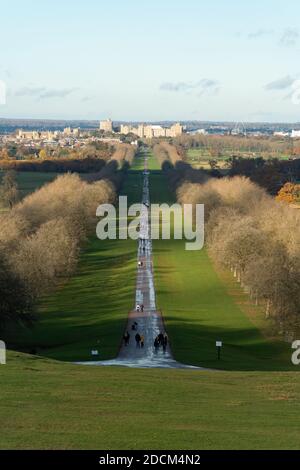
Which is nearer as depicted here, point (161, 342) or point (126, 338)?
point (161, 342)

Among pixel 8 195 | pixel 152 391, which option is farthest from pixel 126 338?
pixel 8 195

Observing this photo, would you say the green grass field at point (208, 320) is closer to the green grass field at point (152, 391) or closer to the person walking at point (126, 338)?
the green grass field at point (152, 391)

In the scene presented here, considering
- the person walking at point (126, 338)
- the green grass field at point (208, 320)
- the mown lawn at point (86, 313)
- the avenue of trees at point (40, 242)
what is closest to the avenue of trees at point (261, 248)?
the green grass field at point (208, 320)

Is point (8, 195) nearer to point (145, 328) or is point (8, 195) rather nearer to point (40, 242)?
point (40, 242)

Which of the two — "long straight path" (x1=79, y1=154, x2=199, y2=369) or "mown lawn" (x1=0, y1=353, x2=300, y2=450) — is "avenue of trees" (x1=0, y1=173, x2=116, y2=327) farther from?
"mown lawn" (x1=0, y1=353, x2=300, y2=450)

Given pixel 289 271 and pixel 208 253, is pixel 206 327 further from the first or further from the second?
pixel 208 253
